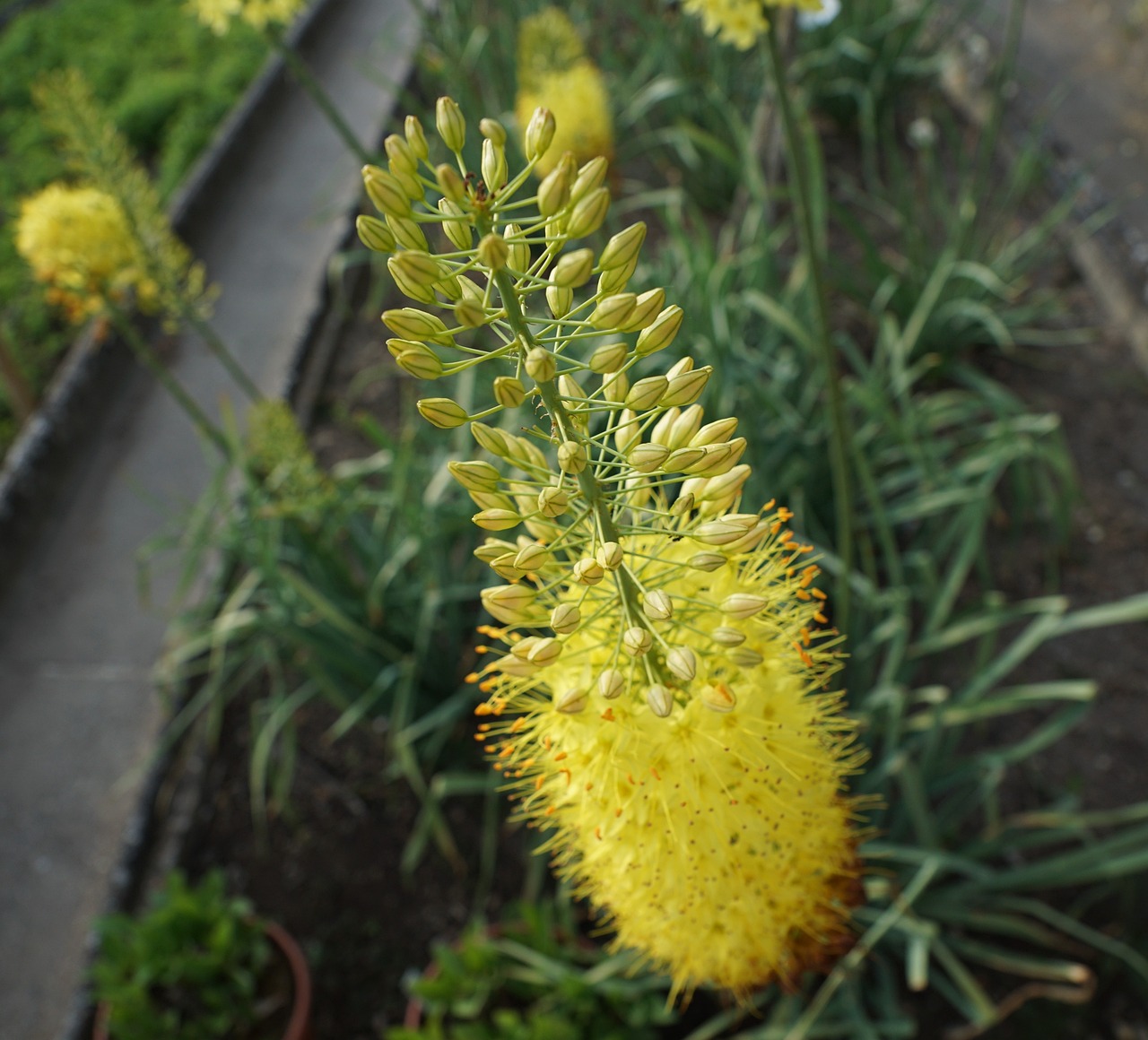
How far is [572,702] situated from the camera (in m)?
1.20

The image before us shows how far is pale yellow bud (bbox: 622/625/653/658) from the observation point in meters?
1.16

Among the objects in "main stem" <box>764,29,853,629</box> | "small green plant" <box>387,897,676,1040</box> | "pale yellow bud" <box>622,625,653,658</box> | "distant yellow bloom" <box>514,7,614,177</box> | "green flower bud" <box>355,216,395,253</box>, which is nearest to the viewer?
"green flower bud" <box>355,216,395,253</box>

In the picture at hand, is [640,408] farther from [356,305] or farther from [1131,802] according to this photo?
[356,305]

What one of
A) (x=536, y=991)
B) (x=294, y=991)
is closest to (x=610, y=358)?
(x=536, y=991)

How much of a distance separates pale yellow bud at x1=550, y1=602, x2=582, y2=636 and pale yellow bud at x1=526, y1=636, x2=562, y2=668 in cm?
2

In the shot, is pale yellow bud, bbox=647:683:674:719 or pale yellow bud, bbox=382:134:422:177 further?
pale yellow bud, bbox=647:683:674:719

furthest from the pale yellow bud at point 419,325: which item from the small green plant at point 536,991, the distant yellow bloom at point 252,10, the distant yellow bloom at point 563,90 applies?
the distant yellow bloom at point 563,90

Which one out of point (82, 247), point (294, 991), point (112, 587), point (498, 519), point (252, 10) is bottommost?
point (294, 991)

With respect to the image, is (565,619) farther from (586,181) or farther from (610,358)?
(586,181)

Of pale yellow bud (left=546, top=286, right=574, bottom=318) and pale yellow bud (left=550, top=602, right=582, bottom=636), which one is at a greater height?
pale yellow bud (left=546, top=286, right=574, bottom=318)

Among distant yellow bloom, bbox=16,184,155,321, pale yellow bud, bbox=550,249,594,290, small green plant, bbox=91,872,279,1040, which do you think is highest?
distant yellow bloom, bbox=16,184,155,321

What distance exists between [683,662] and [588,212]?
0.53 meters

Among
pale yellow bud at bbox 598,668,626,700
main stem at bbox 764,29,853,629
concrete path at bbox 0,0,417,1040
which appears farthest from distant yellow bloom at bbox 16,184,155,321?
pale yellow bud at bbox 598,668,626,700

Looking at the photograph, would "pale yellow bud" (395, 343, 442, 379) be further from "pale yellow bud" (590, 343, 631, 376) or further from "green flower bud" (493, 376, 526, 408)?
"pale yellow bud" (590, 343, 631, 376)
